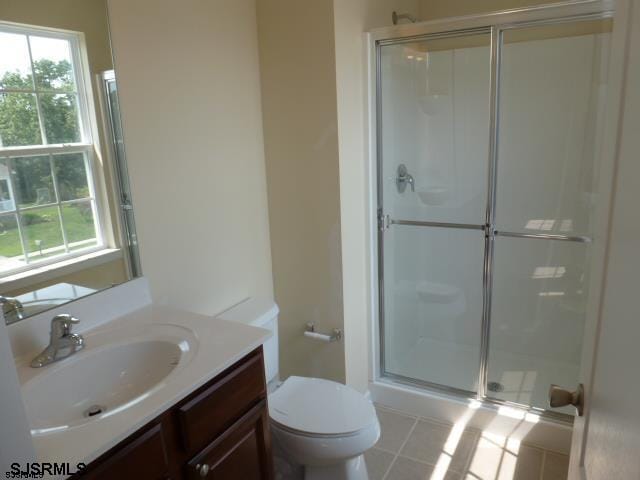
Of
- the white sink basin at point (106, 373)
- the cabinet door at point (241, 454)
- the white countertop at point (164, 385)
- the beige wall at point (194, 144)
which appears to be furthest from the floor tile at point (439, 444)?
the white sink basin at point (106, 373)

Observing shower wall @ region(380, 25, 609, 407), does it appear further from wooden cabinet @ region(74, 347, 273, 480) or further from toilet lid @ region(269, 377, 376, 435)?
wooden cabinet @ region(74, 347, 273, 480)

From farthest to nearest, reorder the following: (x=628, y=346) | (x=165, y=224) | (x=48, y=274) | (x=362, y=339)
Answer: (x=362, y=339) < (x=165, y=224) < (x=48, y=274) < (x=628, y=346)

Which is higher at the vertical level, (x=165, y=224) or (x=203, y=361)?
(x=165, y=224)

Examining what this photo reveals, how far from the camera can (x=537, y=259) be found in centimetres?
294

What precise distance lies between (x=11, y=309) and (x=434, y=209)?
2281 mm

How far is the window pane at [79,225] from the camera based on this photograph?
157 centimetres

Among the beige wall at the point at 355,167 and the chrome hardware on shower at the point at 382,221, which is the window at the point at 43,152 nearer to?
the beige wall at the point at 355,167

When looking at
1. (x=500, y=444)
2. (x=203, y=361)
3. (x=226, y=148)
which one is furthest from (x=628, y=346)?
(x=500, y=444)

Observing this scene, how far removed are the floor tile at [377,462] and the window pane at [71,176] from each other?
5.52 feet

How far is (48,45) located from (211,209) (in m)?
0.85

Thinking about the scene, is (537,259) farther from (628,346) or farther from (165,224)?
(628,346)

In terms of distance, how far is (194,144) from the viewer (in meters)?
2.00

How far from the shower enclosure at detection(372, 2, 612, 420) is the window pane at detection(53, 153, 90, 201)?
4.79 feet

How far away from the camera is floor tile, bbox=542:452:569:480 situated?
7.21 feet
